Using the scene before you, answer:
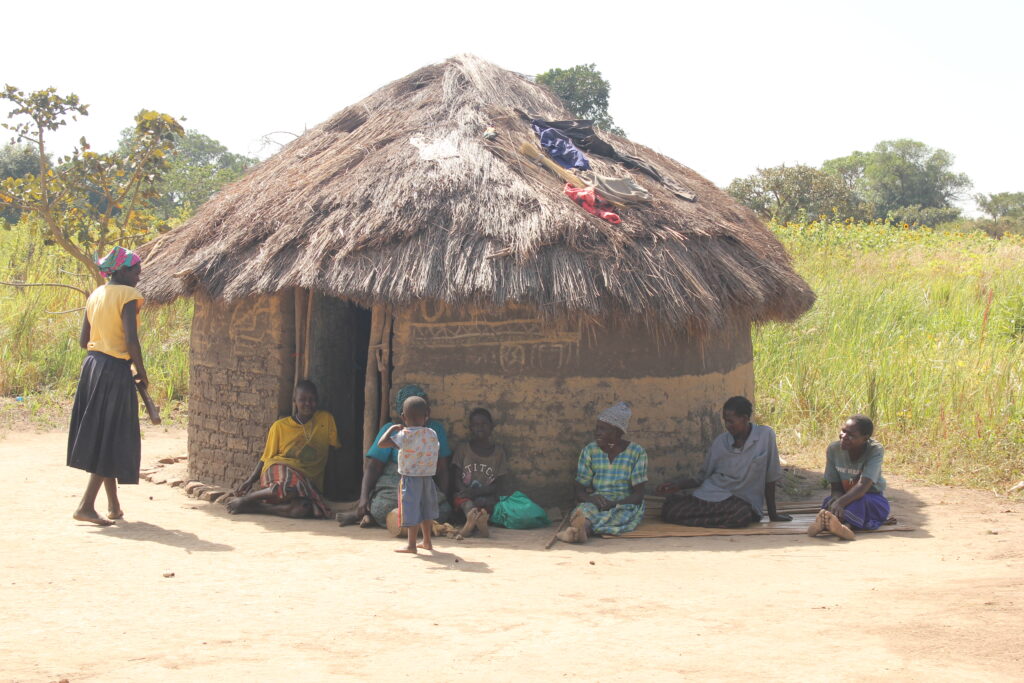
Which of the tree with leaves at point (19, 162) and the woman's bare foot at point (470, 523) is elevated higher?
the tree with leaves at point (19, 162)

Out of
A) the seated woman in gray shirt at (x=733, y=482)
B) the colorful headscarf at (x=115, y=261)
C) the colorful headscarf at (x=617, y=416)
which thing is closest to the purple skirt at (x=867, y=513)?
the seated woman in gray shirt at (x=733, y=482)

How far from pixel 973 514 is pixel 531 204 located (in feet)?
12.0

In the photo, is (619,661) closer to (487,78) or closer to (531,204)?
(531,204)

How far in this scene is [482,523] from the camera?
583 cm

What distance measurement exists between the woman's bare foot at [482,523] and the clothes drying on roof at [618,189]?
7.80 feet

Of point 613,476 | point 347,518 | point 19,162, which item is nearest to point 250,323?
point 347,518

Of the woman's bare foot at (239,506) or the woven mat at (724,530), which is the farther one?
the woman's bare foot at (239,506)

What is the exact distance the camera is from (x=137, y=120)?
35.6ft

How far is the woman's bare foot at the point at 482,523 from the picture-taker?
5.81 meters

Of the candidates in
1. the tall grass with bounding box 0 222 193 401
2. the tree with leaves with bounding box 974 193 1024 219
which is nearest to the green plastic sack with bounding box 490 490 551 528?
the tall grass with bounding box 0 222 193 401

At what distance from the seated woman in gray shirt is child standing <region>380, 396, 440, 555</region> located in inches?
66.9

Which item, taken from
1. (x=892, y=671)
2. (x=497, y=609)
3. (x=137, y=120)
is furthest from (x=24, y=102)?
(x=892, y=671)

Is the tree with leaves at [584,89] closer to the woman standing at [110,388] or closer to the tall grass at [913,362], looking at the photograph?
the tall grass at [913,362]

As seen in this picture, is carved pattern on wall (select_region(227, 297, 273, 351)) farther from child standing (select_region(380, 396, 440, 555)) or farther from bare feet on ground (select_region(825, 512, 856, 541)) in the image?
bare feet on ground (select_region(825, 512, 856, 541))
